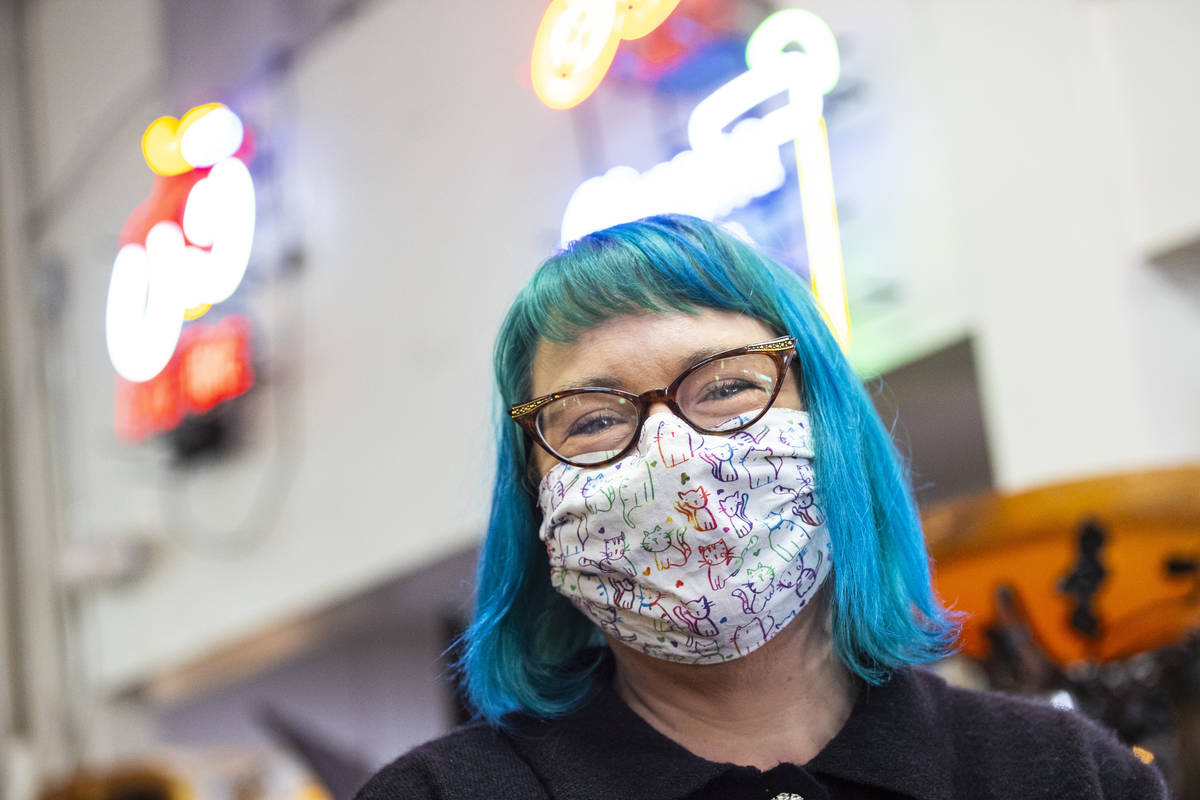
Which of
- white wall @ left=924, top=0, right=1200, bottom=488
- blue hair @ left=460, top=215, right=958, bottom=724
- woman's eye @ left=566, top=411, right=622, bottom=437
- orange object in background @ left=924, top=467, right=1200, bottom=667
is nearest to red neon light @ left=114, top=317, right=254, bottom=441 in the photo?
white wall @ left=924, top=0, right=1200, bottom=488

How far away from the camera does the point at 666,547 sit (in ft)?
4.29

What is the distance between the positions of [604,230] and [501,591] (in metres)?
0.39

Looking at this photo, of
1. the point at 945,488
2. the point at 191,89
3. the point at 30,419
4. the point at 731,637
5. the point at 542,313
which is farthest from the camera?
the point at 30,419

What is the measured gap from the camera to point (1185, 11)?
3146mm

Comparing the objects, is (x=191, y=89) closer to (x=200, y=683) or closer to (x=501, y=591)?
→ (x=200, y=683)

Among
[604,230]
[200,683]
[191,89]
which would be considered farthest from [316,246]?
[604,230]

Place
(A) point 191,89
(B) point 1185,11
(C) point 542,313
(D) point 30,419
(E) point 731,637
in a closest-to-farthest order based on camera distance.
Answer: (E) point 731,637 → (C) point 542,313 → (B) point 1185,11 → (A) point 191,89 → (D) point 30,419

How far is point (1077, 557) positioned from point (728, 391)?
99 cm

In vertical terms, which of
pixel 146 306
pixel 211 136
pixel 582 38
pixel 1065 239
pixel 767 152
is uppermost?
pixel 211 136

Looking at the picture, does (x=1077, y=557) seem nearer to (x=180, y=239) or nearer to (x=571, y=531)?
(x=571, y=531)

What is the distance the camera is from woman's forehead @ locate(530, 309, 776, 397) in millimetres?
1307

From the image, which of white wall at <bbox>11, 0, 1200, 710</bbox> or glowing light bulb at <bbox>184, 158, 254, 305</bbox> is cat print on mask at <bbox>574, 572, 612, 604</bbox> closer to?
white wall at <bbox>11, 0, 1200, 710</bbox>

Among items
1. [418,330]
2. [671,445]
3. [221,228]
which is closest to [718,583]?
[671,445]

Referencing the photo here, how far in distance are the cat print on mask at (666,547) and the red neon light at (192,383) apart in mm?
5153
